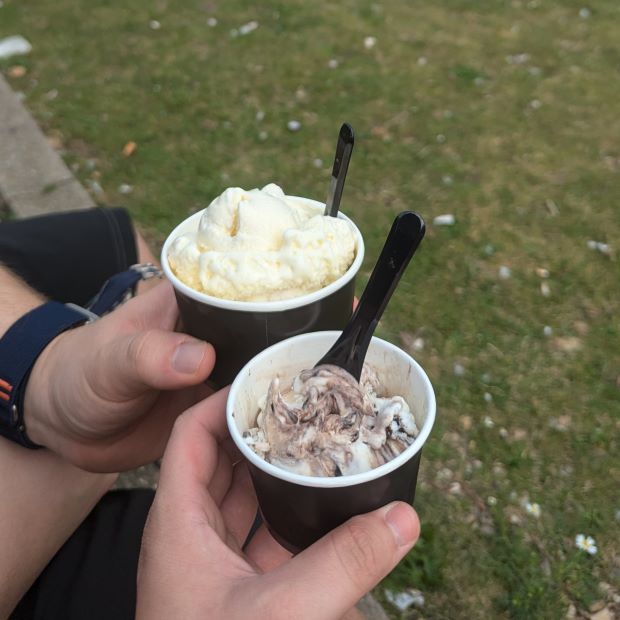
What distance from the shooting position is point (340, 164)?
1.74 m

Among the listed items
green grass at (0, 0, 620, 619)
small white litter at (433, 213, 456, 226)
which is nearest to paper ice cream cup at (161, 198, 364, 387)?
green grass at (0, 0, 620, 619)

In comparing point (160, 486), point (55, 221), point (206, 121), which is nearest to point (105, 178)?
point (206, 121)

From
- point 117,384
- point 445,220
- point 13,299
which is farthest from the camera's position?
point 445,220

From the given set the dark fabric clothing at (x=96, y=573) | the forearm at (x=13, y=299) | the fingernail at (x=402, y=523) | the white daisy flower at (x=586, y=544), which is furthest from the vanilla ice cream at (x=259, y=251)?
the white daisy flower at (x=586, y=544)

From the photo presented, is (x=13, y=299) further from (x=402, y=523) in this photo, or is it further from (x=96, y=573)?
(x=402, y=523)

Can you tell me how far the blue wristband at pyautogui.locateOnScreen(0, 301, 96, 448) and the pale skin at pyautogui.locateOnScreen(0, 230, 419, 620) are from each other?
33mm

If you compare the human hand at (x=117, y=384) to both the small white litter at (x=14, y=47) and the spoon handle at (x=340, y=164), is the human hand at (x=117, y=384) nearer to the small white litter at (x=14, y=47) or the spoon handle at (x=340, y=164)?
the spoon handle at (x=340, y=164)

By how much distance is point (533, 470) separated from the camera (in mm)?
2863

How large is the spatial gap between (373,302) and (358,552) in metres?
0.56

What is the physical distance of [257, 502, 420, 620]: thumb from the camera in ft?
4.12

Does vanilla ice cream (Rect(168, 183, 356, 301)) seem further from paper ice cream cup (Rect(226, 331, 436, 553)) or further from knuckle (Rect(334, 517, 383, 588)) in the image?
knuckle (Rect(334, 517, 383, 588))

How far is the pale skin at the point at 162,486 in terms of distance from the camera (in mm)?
1307

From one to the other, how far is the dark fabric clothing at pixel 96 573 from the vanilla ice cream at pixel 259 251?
0.94 metres

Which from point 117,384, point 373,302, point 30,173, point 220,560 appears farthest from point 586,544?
point 30,173
